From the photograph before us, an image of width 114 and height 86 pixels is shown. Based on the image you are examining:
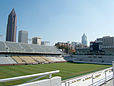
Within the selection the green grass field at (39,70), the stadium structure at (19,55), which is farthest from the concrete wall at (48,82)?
the stadium structure at (19,55)

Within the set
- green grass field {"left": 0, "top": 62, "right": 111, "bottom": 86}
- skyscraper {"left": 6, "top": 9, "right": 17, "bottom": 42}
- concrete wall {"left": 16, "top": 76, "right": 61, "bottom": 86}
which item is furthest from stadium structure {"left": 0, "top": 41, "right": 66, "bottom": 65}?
skyscraper {"left": 6, "top": 9, "right": 17, "bottom": 42}

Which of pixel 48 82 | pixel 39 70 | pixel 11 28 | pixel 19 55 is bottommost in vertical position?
pixel 39 70

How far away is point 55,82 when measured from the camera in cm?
296

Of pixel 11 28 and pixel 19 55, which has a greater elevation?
pixel 11 28

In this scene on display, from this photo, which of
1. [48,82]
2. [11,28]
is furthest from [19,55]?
[11,28]

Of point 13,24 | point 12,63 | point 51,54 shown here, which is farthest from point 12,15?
point 12,63

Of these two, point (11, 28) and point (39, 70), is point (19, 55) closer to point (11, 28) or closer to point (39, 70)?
point (39, 70)

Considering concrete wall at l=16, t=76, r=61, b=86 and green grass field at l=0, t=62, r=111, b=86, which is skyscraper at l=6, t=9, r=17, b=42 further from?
concrete wall at l=16, t=76, r=61, b=86

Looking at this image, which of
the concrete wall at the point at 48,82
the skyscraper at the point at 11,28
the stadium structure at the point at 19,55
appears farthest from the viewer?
the skyscraper at the point at 11,28

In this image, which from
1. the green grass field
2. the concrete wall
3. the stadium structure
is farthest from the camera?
the stadium structure

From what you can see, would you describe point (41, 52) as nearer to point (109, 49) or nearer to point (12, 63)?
point (12, 63)

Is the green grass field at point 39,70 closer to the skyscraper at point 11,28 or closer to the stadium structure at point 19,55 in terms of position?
the stadium structure at point 19,55

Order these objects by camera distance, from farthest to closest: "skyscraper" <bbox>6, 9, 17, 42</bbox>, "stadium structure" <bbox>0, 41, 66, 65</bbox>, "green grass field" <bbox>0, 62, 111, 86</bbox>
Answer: "skyscraper" <bbox>6, 9, 17, 42</bbox> < "stadium structure" <bbox>0, 41, 66, 65</bbox> < "green grass field" <bbox>0, 62, 111, 86</bbox>

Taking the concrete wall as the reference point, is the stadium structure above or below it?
below
